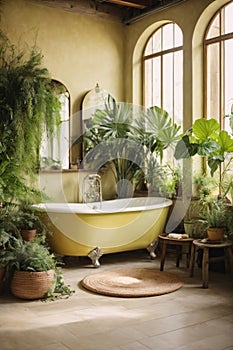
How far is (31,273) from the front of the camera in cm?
414

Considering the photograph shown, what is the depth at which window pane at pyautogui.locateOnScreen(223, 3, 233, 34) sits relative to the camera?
5512 millimetres

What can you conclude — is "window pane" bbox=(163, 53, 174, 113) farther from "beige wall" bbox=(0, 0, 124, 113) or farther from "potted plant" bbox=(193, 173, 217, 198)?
"potted plant" bbox=(193, 173, 217, 198)

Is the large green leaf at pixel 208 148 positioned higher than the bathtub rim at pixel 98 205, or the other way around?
the large green leaf at pixel 208 148

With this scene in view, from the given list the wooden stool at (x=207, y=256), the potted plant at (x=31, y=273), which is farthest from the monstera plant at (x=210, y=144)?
the potted plant at (x=31, y=273)

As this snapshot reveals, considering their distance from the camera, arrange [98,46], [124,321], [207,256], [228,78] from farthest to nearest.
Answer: [98,46], [228,78], [207,256], [124,321]

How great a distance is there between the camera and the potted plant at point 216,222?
4.73 m

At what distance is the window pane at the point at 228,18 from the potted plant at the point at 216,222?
7.15ft

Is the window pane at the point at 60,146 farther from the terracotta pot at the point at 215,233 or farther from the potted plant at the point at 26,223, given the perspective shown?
the terracotta pot at the point at 215,233

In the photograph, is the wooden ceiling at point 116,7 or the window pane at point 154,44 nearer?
the wooden ceiling at point 116,7

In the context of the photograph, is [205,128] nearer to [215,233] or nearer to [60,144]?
[215,233]

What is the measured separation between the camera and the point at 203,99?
19.1 ft

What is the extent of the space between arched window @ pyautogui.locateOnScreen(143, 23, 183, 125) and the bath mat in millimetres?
2232

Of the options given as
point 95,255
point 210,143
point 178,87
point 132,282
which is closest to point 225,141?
point 210,143

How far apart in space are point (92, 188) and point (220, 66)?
92.0 inches
